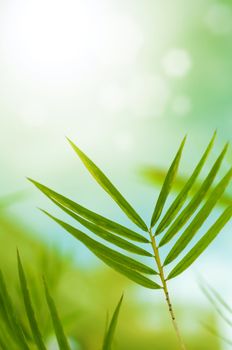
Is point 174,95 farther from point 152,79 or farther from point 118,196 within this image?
point 118,196

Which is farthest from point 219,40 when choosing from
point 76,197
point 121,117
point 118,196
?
point 118,196

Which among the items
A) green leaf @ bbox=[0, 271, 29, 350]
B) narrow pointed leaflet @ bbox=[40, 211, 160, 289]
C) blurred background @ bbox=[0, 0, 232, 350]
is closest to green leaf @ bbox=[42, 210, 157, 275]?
narrow pointed leaflet @ bbox=[40, 211, 160, 289]

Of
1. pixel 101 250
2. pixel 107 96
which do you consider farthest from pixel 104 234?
pixel 107 96

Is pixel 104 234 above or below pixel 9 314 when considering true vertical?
above

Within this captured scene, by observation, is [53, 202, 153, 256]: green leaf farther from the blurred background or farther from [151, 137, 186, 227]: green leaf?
the blurred background

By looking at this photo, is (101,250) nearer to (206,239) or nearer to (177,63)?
(206,239)
